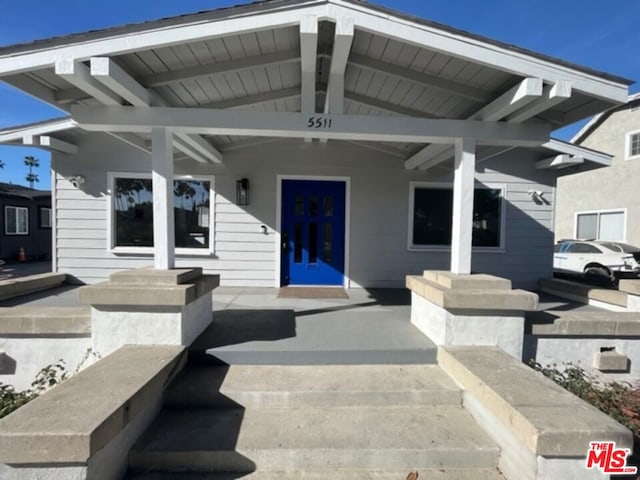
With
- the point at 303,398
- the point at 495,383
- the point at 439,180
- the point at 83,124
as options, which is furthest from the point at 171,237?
the point at 439,180

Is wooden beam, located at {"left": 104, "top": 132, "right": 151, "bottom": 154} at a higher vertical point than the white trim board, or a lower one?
higher

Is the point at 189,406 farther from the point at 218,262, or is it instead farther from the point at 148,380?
the point at 218,262

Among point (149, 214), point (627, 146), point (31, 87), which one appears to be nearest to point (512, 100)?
point (31, 87)

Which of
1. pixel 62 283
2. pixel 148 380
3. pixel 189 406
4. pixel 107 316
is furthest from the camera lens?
pixel 62 283

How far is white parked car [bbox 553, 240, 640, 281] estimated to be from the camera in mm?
9273

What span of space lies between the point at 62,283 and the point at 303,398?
5.53 m

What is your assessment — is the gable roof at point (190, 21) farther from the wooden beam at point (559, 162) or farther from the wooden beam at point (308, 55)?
the wooden beam at point (559, 162)

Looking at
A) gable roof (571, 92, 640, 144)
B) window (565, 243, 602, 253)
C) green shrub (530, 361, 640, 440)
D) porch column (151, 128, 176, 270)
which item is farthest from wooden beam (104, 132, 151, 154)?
gable roof (571, 92, 640, 144)

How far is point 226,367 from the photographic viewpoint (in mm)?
2910

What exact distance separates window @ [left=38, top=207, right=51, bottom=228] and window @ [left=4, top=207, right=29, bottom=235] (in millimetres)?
632

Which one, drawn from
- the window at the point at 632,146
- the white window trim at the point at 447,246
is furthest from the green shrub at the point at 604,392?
the window at the point at 632,146

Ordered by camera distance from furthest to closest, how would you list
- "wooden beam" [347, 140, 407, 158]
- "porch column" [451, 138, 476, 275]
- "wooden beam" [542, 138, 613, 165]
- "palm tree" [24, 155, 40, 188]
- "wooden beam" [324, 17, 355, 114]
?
"palm tree" [24, 155, 40, 188]
"wooden beam" [347, 140, 407, 158]
"wooden beam" [542, 138, 613, 165]
"porch column" [451, 138, 476, 275]
"wooden beam" [324, 17, 355, 114]

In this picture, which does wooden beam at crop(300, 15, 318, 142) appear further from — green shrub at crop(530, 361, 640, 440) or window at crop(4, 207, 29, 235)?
window at crop(4, 207, 29, 235)

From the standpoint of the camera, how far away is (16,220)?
42.0 feet
